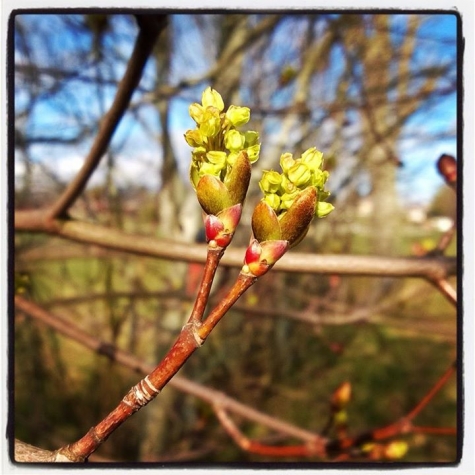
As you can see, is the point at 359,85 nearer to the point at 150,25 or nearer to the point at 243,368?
the point at 243,368

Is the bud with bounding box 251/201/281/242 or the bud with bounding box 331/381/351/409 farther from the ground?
the bud with bounding box 251/201/281/242

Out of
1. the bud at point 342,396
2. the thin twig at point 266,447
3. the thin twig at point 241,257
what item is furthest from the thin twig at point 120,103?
the bud at point 342,396

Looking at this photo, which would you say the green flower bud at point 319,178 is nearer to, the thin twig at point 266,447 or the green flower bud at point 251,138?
the green flower bud at point 251,138

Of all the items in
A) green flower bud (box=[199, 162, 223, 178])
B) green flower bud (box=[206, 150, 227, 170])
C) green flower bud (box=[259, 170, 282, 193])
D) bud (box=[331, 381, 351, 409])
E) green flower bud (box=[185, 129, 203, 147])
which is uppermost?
green flower bud (box=[185, 129, 203, 147])

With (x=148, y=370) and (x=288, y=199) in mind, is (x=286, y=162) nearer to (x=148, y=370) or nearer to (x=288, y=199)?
(x=288, y=199)

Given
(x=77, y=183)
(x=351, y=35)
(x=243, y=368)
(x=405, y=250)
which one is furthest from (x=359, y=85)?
(x=77, y=183)

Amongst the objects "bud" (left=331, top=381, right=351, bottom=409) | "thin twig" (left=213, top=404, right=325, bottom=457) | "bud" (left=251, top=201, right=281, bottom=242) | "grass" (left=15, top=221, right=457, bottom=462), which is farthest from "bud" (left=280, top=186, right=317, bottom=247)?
"grass" (left=15, top=221, right=457, bottom=462)

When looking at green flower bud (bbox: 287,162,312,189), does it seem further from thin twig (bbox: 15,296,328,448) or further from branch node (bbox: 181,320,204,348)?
thin twig (bbox: 15,296,328,448)

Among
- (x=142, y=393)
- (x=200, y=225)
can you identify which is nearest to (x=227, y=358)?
(x=200, y=225)
